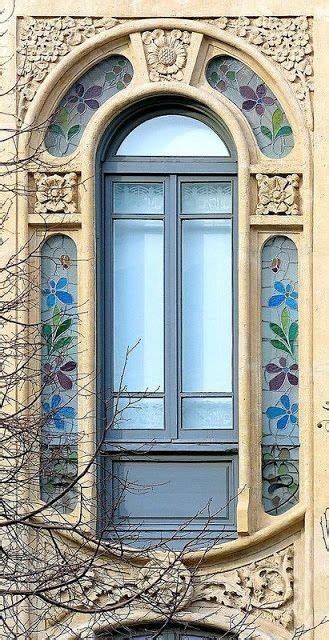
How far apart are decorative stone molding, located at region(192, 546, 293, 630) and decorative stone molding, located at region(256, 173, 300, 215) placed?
3.12 m

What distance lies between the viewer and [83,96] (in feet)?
53.8

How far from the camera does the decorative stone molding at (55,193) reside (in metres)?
16.2

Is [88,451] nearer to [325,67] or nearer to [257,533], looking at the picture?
[257,533]

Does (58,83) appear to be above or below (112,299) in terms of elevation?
above

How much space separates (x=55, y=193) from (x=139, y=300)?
49.2 inches

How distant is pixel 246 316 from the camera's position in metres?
16.0

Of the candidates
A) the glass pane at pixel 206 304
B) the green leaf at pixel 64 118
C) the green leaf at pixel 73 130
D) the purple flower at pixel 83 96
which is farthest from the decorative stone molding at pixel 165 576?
the purple flower at pixel 83 96

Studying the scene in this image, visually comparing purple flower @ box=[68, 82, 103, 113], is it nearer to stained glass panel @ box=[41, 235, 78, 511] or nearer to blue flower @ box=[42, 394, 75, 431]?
stained glass panel @ box=[41, 235, 78, 511]

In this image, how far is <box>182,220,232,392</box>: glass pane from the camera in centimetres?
1641

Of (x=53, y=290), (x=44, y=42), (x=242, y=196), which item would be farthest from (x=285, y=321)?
(x=44, y=42)

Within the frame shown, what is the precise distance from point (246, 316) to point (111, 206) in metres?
1.65

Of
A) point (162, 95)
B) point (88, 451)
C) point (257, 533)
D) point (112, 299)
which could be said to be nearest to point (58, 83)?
point (162, 95)

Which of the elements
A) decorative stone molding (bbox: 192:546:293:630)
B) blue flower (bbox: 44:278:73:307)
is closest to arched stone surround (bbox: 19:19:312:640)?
decorative stone molding (bbox: 192:546:293:630)

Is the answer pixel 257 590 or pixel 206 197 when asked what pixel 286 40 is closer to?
pixel 206 197
